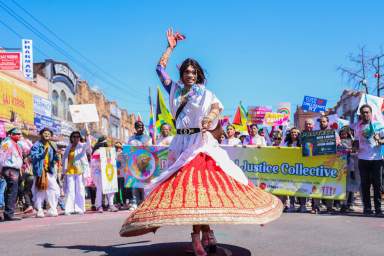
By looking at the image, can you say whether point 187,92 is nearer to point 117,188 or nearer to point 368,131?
point 368,131

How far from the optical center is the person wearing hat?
9406mm

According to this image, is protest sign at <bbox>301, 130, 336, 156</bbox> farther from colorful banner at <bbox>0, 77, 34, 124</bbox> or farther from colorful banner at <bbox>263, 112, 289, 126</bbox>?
colorful banner at <bbox>0, 77, 34, 124</bbox>

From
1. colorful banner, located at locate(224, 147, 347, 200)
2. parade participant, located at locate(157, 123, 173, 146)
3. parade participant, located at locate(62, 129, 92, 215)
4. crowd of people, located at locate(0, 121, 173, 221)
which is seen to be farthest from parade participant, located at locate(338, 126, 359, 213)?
parade participant, located at locate(62, 129, 92, 215)

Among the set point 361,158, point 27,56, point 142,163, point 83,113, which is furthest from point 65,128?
point 361,158

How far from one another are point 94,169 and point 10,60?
43.0 feet

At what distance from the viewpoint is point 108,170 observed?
11.2 meters

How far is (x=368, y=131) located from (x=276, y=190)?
7.52ft

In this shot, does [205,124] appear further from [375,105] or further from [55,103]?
[55,103]

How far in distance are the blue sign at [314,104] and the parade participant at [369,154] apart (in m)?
8.08

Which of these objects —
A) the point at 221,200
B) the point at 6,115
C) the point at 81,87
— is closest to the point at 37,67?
the point at 81,87

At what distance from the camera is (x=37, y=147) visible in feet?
33.1

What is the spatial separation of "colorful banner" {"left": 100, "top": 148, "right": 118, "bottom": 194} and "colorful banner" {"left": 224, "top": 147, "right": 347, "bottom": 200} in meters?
2.76

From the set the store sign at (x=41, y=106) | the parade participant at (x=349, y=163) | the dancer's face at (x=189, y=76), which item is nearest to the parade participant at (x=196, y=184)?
the dancer's face at (x=189, y=76)

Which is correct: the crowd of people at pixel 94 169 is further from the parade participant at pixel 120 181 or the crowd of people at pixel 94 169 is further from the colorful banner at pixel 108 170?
the colorful banner at pixel 108 170
